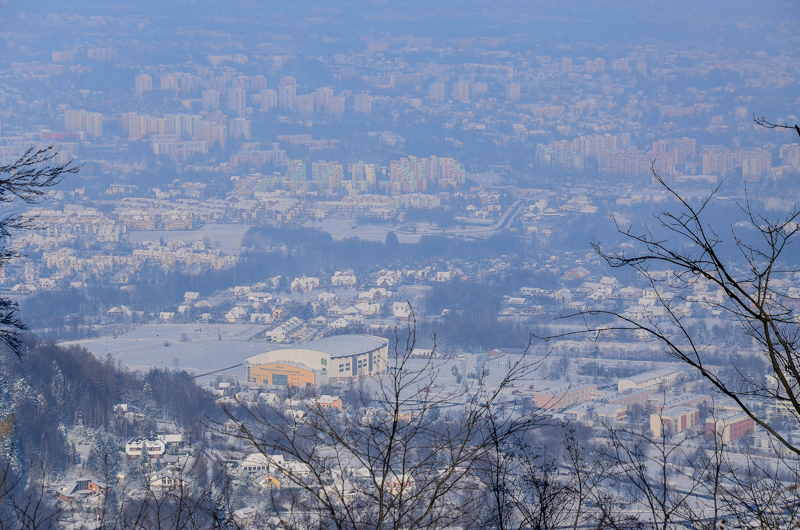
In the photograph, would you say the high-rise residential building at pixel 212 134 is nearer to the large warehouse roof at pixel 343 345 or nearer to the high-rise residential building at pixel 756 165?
the high-rise residential building at pixel 756 165

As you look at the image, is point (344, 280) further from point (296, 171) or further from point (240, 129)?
point (240, 129)

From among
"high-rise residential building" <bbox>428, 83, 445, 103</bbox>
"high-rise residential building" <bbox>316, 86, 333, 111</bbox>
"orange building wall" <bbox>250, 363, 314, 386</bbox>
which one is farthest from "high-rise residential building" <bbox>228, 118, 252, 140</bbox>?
"orange building wall" <bbox>250, 363, 314, 386</bbox>

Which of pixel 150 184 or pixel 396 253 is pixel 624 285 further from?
pixel 150 184

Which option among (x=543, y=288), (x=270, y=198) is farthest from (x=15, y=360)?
(x=270, y=198)

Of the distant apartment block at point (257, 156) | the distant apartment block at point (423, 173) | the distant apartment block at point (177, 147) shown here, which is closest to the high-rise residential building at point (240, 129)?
the distant apartment block at point (257, 156)

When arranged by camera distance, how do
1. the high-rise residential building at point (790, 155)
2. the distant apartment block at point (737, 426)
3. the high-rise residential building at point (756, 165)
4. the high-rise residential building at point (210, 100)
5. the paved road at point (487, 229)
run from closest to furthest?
the distant apartment block at point (737, 426), the paved road at point (487, 229), the high-rise residential building at point (756, 165), the high-rise residential building at point (790, 155), the high-rise residential building at point (210, 100)

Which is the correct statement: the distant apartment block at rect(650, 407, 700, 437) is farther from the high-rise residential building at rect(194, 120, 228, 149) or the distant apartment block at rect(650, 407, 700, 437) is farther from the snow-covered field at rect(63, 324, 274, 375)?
the high-rise residential building at rect(194, 120, 228, 149)
